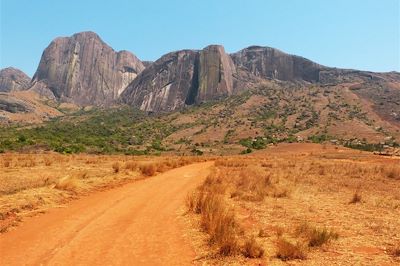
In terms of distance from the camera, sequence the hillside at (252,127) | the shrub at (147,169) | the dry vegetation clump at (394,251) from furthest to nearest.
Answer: the hillside at (252,127), the shrub at (147,169), the dry vegetation clump at (394,251)

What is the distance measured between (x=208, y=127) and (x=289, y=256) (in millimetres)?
108179

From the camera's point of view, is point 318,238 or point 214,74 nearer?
point 318,238

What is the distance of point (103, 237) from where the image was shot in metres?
10.2

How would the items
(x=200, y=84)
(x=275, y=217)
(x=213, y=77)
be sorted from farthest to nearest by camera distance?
1. (x=200, y=84)
2. (x=213, y=77)
3. (x=275, y=217)

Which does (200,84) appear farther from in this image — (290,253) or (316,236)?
(290,253)

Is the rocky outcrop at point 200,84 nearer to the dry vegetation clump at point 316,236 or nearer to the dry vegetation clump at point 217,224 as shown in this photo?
the dry vegetation clump at point 217,224

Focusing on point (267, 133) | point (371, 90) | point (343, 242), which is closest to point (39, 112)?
point (267, 133)

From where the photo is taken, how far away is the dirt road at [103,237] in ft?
28.3

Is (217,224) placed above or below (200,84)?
below

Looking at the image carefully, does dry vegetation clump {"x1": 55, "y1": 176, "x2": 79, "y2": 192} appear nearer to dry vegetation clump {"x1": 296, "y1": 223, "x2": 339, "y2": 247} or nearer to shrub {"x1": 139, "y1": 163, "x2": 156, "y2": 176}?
shrub {"x1": 139, "y1": 163, "x2": 156, "y2": 176}

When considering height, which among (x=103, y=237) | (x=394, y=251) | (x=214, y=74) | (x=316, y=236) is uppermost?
(x=214, y=74)

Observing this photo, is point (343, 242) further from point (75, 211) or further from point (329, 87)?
point (329, 87)

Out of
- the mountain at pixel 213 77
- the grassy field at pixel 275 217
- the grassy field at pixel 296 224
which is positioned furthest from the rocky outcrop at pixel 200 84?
the grassy field at pixel 296 224

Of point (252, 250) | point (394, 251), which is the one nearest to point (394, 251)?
point (394, 251)
